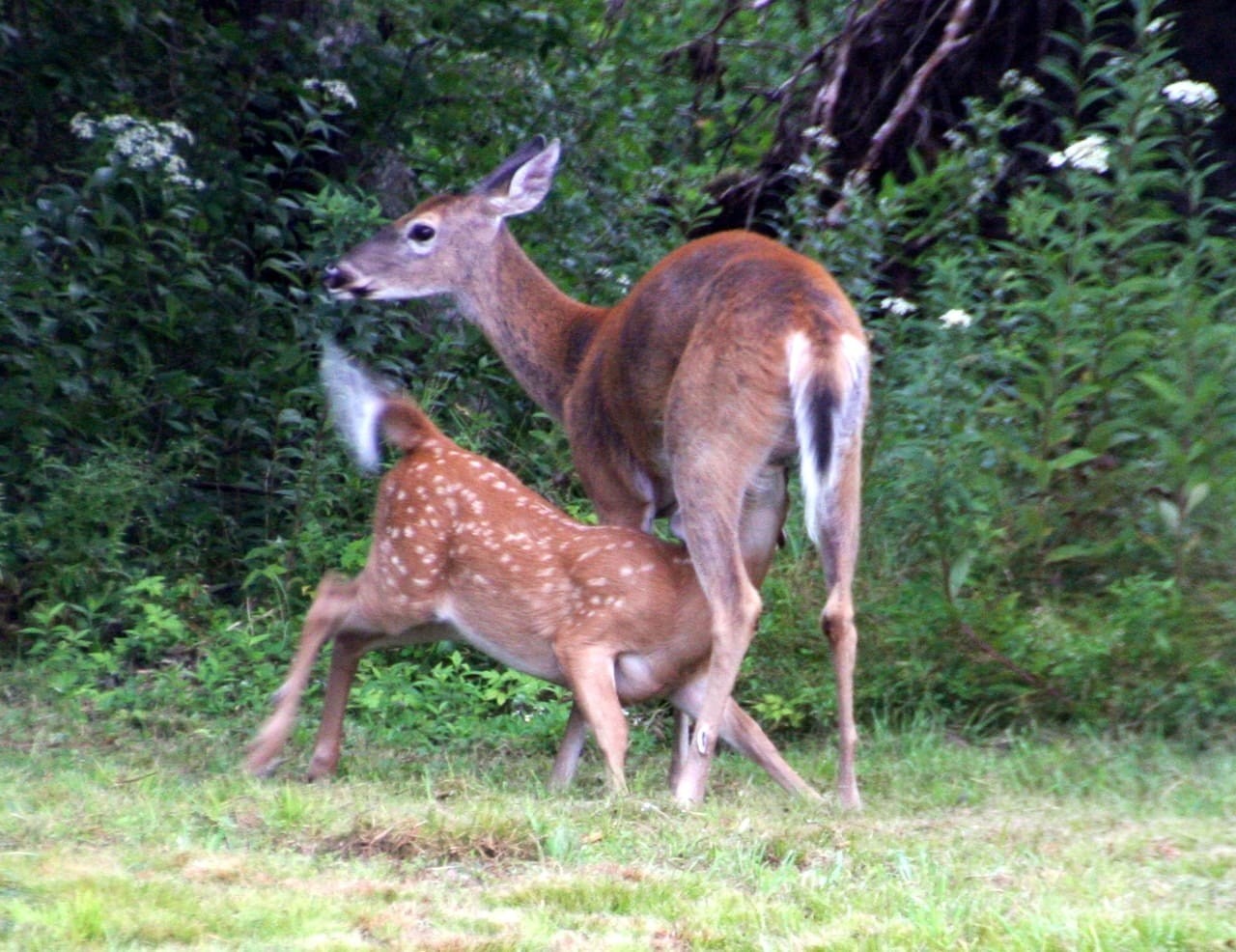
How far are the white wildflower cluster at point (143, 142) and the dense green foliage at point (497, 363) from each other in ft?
0.07

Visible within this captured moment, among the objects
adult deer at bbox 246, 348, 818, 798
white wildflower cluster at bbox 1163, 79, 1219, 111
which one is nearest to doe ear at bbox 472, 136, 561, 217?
adult deer at bbox 246, 348, 818, 798

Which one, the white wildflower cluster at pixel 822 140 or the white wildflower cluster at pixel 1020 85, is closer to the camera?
the white wildflower cluster at pixel 1020 85

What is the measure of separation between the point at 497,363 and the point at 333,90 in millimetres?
1651

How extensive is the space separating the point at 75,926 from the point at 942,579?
12.6 ft

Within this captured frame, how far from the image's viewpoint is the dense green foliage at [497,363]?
6.64 meters

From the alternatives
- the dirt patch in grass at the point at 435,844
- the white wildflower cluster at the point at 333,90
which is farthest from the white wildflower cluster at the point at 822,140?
the dirt patch in grass at the point at 435,844

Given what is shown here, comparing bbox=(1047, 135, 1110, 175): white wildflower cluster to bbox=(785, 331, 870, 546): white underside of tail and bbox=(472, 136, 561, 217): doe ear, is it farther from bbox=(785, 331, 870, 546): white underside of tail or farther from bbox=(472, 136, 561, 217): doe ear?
bbox=(472, 136, 561, 217): doe ear

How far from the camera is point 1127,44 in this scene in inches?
356

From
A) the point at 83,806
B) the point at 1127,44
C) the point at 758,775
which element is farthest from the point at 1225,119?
the point at 83,806

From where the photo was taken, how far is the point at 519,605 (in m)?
6.18

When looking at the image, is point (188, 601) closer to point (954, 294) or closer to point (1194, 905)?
point (954, 294)

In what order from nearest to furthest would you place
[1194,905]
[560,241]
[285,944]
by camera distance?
1. [285,944]
2. [1194,905]
3. [560,241]

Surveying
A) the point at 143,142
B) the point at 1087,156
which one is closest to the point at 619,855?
the point at 1087,156

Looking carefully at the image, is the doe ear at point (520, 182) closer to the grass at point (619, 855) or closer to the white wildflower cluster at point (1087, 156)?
the white wildflower cluster at point (1087, 156)
